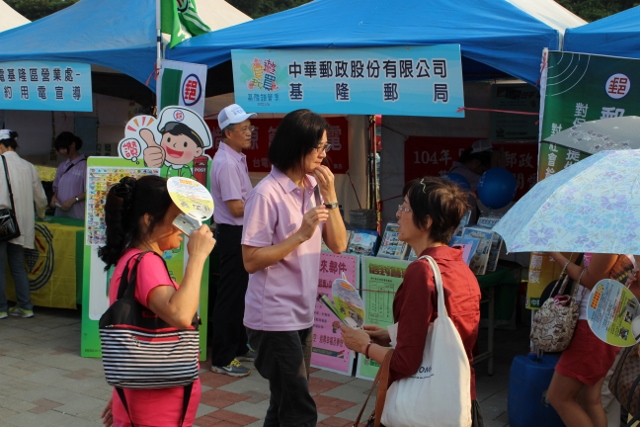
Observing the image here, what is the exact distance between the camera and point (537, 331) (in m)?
3.80

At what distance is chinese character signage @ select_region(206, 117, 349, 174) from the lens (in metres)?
8.19

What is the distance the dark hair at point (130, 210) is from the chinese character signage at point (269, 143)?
15.8 feet

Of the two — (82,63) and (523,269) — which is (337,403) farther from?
(82,63)

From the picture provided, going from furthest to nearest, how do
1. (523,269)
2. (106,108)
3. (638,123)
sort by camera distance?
(106,108) < (523,269) < (638,123)

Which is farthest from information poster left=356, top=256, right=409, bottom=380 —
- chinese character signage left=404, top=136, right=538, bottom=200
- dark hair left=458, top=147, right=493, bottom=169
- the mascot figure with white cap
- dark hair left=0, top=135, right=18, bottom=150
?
dark hair left=0, top=135, right=18, bottom=150

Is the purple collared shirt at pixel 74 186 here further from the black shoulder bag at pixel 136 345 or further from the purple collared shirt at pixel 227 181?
the black shoulder bag at pixel 136 345

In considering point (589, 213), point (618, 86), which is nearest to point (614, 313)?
point (589, 213)

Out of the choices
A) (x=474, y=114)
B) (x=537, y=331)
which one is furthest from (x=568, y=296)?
(x=474, y=114)

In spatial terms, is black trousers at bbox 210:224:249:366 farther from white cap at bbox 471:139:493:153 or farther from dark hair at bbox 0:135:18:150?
white cap at bbox 471:139:493:153

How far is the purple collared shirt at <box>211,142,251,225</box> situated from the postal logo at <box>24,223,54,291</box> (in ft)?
8.32

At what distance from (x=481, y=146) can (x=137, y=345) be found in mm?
5276

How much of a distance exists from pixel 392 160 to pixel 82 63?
10.9ft

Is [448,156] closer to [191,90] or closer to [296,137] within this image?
[191,90]

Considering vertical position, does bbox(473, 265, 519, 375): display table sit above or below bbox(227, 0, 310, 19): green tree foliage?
below
